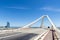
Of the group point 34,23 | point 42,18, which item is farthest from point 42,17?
point 34,23

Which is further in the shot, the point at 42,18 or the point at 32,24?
the point at 42,18

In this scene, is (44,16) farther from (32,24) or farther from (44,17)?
(32,24)

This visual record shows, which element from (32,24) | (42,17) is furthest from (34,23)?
(42,17)

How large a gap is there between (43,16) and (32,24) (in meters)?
15.4

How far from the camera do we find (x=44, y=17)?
11256 centimetres

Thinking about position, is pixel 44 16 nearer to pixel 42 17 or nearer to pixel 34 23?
pixel 42 17

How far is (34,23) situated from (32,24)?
5.68 ft

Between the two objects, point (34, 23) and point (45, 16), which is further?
point (45, 16)

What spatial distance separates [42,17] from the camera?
11112 cm

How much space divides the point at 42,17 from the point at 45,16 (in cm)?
229

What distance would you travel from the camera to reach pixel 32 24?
100 metres

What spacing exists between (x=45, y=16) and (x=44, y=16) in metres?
1.08

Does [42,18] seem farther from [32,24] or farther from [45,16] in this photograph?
[32,24]

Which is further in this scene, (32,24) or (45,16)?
(45,16)
